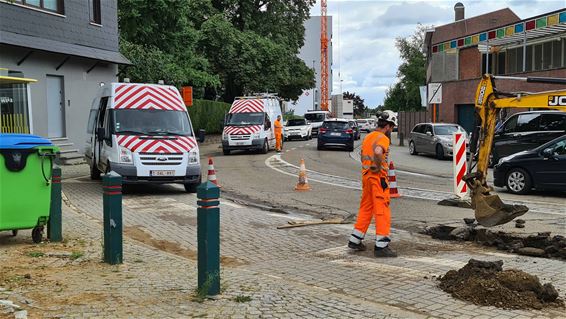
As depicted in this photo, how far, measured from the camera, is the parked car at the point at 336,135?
28.9 m

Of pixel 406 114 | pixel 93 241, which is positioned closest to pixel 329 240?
pixel 93 241

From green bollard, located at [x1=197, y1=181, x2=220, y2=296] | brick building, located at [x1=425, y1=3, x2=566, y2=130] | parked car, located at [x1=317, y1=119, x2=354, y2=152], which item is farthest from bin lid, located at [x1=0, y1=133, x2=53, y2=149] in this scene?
brick building, located at [x1=425, y1=3, x2=566, y2=130]

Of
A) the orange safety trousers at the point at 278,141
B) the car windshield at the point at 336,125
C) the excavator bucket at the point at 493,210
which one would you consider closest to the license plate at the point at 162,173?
the excavator bucket at the point at 493,210

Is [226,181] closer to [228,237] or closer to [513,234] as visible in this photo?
[228,237]

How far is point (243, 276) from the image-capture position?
6.03m

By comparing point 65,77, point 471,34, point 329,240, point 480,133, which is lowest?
point 329,240

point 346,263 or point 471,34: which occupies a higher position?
point 471,34

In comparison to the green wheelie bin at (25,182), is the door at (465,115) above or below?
above

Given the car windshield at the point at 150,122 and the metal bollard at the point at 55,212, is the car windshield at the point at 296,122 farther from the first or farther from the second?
the metal bollard at the point at 55,212

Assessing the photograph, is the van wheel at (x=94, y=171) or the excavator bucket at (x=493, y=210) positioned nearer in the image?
the excavator bucket at (x=493, y=210)

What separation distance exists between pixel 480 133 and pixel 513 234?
1682 mm

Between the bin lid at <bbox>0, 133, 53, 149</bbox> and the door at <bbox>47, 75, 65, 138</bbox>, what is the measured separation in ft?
45.3

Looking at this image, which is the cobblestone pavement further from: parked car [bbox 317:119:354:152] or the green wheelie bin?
parked car [bbox 317:119:354:152]

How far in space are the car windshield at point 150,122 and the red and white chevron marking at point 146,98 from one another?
0.13 m
